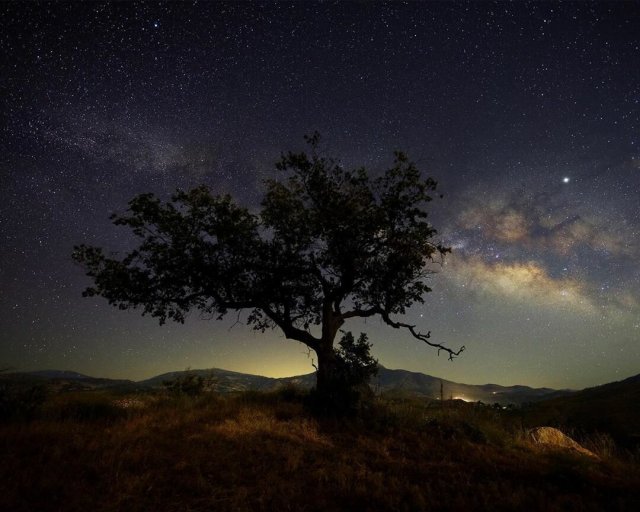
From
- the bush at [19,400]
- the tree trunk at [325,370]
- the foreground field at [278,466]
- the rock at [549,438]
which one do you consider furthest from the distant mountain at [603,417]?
the bush at [19,400]

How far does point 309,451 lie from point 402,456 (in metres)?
2.28

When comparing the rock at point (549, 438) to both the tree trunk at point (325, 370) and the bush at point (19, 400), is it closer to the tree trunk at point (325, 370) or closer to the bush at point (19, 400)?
the tree trunk at point (325, 370)

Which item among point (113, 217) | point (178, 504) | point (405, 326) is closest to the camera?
point (178, 504)

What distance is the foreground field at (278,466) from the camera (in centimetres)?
532

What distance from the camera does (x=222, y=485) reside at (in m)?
5.96

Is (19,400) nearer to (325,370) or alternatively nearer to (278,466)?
(278,466)

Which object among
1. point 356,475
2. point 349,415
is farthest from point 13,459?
point 349,415

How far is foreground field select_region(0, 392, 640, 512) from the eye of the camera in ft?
17.5

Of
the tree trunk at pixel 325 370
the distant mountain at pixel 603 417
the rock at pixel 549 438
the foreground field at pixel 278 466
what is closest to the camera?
the foreground field at pixel 278 466

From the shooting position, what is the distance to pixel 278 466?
6.96m

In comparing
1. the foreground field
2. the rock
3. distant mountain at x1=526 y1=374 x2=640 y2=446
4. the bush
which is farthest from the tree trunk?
distant mountain at x1=526 y1=374 x2=640 y2=446

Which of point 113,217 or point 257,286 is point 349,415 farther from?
point 113,217

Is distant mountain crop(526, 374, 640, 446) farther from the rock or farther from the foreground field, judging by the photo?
the foreground field

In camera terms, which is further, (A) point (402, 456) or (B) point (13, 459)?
(A) point (402, 456)
